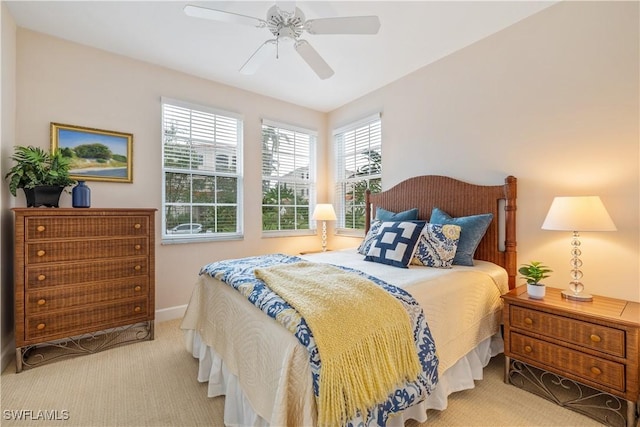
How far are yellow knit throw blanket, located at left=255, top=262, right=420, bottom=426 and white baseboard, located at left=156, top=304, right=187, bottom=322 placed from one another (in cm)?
210

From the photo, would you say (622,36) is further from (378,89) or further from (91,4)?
(91,4)

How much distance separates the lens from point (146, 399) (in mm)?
1788

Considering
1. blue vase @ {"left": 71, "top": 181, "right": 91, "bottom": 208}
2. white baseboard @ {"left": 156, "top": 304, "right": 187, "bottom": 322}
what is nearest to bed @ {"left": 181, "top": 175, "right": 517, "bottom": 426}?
white baseboard @ {"left": 156, "top": 304, "right": 187, "bottom": 322}

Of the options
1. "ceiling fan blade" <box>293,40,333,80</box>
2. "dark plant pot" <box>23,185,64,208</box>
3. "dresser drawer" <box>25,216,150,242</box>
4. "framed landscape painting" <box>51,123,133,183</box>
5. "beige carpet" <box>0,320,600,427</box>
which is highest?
"ceiling fan blade" <box>293,40,333,80</box>

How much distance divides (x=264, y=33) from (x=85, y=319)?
2.79 meters

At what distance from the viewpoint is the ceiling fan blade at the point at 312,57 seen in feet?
6.61

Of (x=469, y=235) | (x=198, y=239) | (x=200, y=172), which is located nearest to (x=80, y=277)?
(x=198, y=239)

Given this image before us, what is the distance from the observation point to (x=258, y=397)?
1277 mm

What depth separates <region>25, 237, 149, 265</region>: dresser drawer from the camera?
82.3 inches

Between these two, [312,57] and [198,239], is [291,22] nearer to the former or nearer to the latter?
[312,57]

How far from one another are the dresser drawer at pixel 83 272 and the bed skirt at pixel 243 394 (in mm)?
785

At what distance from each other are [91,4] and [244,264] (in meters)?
2.26

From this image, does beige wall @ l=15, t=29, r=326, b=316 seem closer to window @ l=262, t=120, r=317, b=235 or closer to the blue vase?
window @ l=262, t=120, r=317, b=235

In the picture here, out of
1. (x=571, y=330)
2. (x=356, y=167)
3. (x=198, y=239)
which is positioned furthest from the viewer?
(x=356, y=167)
